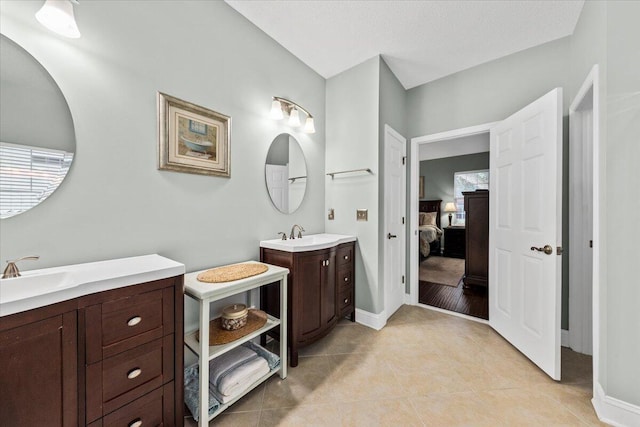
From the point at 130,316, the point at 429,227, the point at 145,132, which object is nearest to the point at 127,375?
the point at 130,316

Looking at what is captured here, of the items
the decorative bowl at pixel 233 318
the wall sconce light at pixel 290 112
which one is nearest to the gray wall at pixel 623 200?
the wall sconce light at pixel 290 112

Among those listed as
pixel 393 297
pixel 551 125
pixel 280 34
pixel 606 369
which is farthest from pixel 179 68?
pixel 606 369

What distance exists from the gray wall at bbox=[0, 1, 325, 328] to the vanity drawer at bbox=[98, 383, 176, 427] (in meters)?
0.70

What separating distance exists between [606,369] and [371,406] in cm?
134

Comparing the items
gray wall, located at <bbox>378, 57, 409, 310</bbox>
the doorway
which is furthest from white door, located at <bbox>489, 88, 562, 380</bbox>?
gray wall, located at <bbox>378, 57, 409, 310</bbox>

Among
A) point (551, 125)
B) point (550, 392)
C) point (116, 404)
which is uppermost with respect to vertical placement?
point (551, 125)

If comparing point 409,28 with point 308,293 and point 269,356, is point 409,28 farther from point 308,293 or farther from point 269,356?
point 269,356

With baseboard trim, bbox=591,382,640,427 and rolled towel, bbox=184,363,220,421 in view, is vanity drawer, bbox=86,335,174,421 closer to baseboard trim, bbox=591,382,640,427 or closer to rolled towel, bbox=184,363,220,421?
rolled towel, bbox=184,363,220,421

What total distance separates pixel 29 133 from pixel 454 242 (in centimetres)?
638

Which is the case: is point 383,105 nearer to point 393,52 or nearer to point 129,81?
point 393,52

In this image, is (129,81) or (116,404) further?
(129,81)

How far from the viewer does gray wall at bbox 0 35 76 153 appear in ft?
3.25

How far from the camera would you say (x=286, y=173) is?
2262 mm

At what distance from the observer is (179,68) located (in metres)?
1.52
